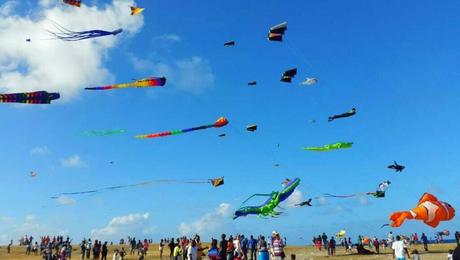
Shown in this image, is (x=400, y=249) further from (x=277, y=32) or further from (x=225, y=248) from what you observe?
(x=277, y=32)

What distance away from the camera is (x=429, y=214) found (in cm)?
2764

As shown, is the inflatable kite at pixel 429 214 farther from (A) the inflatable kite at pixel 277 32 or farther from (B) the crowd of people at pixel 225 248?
(A) the inflatable kite at pixel 277 32

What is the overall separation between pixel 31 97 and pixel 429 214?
73.9ft

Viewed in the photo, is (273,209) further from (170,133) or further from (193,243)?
(193,243)

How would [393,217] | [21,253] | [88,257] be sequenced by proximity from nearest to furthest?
[393,217] → [88,257] → [21,253]

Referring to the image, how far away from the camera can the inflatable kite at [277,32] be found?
28.4 m

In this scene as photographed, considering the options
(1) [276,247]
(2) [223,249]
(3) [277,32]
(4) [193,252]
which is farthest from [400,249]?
(3) [277,32]

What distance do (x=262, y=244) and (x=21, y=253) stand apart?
A: 37607 millimetres

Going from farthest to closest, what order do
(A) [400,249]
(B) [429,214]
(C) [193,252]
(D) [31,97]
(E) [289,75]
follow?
(E) [289,75], (B) [429,214], (A) [400,249], (C) [193,252], (D) [31,97]

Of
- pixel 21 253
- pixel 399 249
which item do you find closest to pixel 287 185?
pixel 399 249

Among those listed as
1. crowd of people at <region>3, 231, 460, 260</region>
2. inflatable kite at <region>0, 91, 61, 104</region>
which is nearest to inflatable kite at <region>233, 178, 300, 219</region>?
crowd of people at <region>3, 231, 460, 260</region>

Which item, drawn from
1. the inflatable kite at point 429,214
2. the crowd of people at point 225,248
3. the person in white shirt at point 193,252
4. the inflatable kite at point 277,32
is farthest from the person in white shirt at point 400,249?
the inflatable kite at point 277,32

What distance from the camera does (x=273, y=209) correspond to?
2978 cm

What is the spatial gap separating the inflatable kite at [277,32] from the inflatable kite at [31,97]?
552 inches
